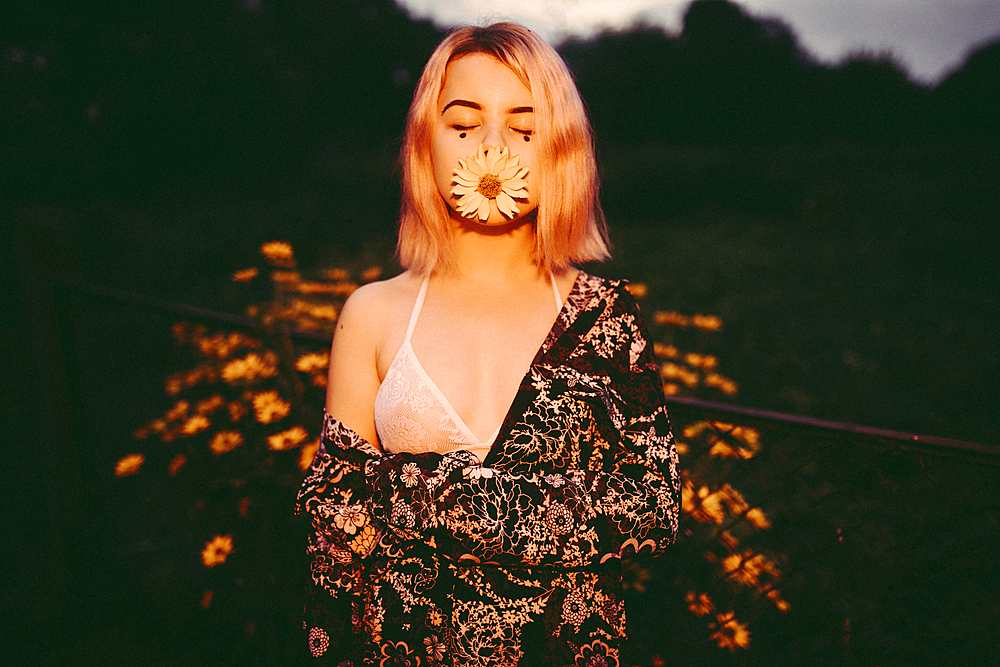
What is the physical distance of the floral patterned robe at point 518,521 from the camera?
854 millimetres

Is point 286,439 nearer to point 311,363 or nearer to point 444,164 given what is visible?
point 311,363

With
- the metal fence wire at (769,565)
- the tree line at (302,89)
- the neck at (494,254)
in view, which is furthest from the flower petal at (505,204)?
the tree line at (302,89)

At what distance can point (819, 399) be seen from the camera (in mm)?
4098

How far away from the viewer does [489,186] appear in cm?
94

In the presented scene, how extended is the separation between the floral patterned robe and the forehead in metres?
0.36

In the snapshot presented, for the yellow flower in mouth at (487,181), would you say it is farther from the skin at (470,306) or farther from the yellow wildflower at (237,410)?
the yellow wildflower at (237,410)

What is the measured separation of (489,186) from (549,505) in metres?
0.51

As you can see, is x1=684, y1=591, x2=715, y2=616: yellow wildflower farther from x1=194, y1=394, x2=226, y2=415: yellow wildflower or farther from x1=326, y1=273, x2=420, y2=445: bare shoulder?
x1=194, y1=394, x2=226, y2=415: yellow wildflower

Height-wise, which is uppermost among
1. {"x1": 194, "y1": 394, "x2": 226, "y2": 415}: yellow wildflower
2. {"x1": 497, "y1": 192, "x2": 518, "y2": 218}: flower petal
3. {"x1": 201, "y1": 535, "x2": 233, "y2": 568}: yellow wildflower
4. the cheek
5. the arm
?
the cheek

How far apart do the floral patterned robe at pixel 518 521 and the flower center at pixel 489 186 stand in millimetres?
244

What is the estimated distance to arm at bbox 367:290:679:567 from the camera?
84 centimetres

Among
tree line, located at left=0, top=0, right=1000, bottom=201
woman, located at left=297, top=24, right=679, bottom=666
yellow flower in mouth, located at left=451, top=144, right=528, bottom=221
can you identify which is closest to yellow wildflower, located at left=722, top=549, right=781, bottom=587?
woman, located at left=297, top=24, right=679, bottom=666

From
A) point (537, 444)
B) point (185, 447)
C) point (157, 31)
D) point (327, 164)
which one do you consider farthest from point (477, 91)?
point (327, 164)

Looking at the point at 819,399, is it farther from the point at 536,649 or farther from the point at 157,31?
the point at 157,31
